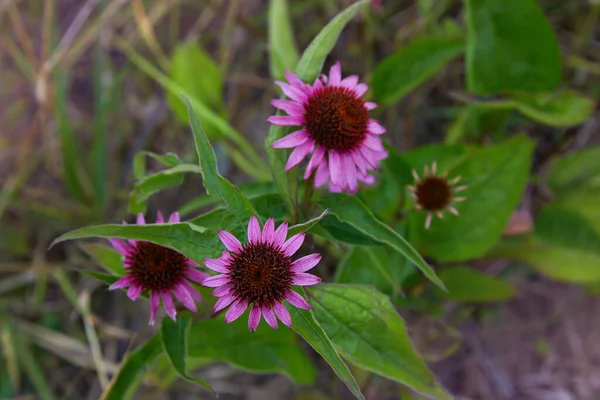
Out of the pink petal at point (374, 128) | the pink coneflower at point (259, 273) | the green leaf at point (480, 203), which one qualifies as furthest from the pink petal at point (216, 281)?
the green leaf at point (480, 203)

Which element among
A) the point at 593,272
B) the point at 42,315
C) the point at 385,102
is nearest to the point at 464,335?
the point at 593,272

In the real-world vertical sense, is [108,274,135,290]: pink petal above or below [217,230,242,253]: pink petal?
below

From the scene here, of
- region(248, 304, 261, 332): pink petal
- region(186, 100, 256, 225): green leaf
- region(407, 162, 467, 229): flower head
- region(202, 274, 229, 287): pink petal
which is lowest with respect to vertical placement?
region(248, 304, 261, 332): pink petal

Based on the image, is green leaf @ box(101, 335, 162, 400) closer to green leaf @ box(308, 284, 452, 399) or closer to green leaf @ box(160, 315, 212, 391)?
green leaf @ box(160, 315, 212, 391)

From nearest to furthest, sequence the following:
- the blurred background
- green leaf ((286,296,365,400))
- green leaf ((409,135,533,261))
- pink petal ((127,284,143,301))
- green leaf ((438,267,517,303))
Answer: green leaf ((286,296,365,400))
pink petal ((127,284,143,301))
green leaf ((409,135,533,261))
green leaf ((438,267,517,303))
the blurred background

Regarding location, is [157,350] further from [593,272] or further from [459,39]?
[593,272]

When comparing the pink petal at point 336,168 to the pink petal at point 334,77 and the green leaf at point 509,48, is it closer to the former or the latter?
the pink petal at point 334,77

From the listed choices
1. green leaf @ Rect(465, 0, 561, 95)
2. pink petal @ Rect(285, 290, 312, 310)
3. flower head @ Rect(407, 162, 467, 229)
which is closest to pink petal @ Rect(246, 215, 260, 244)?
pink petal @ Rect(285, 290, 312, 310)
